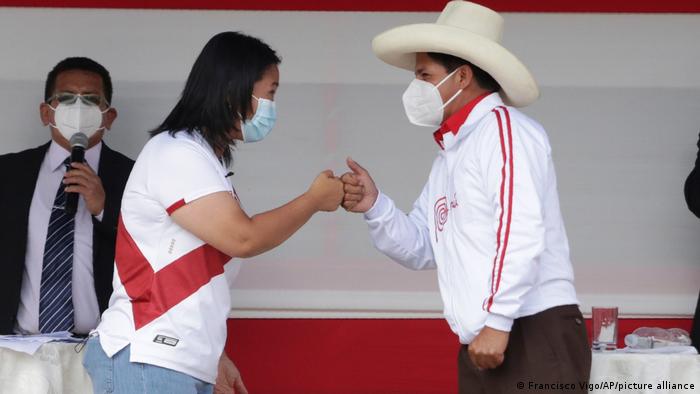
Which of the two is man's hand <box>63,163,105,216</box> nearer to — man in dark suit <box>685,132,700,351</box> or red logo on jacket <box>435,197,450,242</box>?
red logo on jacket <box>435,197,450,242</box>

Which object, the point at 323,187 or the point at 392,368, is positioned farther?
the point at 392,368

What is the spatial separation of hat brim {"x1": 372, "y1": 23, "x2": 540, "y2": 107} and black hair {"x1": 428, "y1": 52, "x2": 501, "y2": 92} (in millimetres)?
36

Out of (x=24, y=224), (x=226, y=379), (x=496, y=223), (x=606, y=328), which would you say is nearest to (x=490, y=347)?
(x=496, y=223)

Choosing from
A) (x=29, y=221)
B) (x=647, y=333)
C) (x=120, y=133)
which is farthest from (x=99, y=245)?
(x=647, y=333)

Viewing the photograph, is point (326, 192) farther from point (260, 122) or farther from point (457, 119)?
point (457, 119)

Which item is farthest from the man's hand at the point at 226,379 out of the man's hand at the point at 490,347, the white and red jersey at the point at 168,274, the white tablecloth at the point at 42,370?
the man's hand at the point at 490,347

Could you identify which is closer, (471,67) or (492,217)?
(492,217)

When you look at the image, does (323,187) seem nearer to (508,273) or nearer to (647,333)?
(508,273)

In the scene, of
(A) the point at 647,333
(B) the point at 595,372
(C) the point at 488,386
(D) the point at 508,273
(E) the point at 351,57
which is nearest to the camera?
(D) the point at 508,273

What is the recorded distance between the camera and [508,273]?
10.1 ft

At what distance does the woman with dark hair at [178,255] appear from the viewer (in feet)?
10.0

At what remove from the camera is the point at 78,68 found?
15.1 feet

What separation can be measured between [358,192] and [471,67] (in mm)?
514

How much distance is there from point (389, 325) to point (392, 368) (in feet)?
0.57
